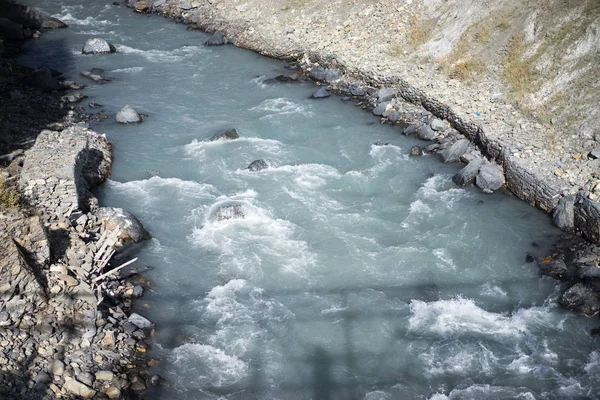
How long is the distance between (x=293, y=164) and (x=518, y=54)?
859 cm

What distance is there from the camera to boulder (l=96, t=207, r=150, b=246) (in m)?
13.6

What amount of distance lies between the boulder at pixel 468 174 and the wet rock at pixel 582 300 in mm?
4764

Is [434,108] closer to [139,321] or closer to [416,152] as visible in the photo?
[416,152]

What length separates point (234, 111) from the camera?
20328 mm

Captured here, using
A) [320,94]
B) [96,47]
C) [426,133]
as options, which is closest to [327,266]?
[426,133]

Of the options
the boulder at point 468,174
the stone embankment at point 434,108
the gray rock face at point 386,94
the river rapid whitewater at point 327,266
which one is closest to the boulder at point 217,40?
the stone embankment at point 434,108

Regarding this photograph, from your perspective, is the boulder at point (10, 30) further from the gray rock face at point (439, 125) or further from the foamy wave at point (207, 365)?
the foamy wave at point (207, 365)

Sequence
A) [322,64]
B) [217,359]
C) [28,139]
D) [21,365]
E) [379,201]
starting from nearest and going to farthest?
[21,365]
[217,359]
[379,201]
[28,139]
[322,64]

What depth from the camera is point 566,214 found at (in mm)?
13719

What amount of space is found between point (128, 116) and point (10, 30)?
1142cm

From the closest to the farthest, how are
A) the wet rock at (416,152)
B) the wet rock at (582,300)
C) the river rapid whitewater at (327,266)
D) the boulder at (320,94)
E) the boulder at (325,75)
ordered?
the river rapid whitewater at (327,266), the wet rock at (582,300), the wet rock at (416,152), the boulder at (320,94), the boulder at (325,75)

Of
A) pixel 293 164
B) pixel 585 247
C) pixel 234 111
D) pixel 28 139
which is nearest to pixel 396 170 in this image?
pixel 293 164

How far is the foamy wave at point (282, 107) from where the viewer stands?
20.1 m

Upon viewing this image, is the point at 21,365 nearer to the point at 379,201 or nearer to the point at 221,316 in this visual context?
the point at 221,316
